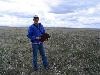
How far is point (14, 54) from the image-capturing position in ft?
87.4

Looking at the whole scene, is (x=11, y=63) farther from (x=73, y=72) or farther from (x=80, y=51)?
Answer: (x=80, y=51)

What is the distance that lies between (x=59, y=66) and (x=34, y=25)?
10.3 ft

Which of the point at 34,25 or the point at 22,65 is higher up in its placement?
the point at 34,25

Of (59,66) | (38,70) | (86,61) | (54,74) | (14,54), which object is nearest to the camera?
(54,74)

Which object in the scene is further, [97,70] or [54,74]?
[97,70]

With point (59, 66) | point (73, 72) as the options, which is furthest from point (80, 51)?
point (73, 72)

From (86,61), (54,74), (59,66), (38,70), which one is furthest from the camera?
(86,61)

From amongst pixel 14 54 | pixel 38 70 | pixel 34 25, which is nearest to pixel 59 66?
pixel 38 70

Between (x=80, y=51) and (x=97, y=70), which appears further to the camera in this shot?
(x=80, y=51)

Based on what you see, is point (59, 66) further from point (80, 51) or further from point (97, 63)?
point (80, 51)

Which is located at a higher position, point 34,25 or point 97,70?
point 34,25

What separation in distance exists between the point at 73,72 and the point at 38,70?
1.99 m

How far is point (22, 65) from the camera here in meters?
21.7

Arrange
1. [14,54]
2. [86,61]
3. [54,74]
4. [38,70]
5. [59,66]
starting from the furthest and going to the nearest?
[14,54] → [86,61] → [59,66] → [38,70] → [54,74]
